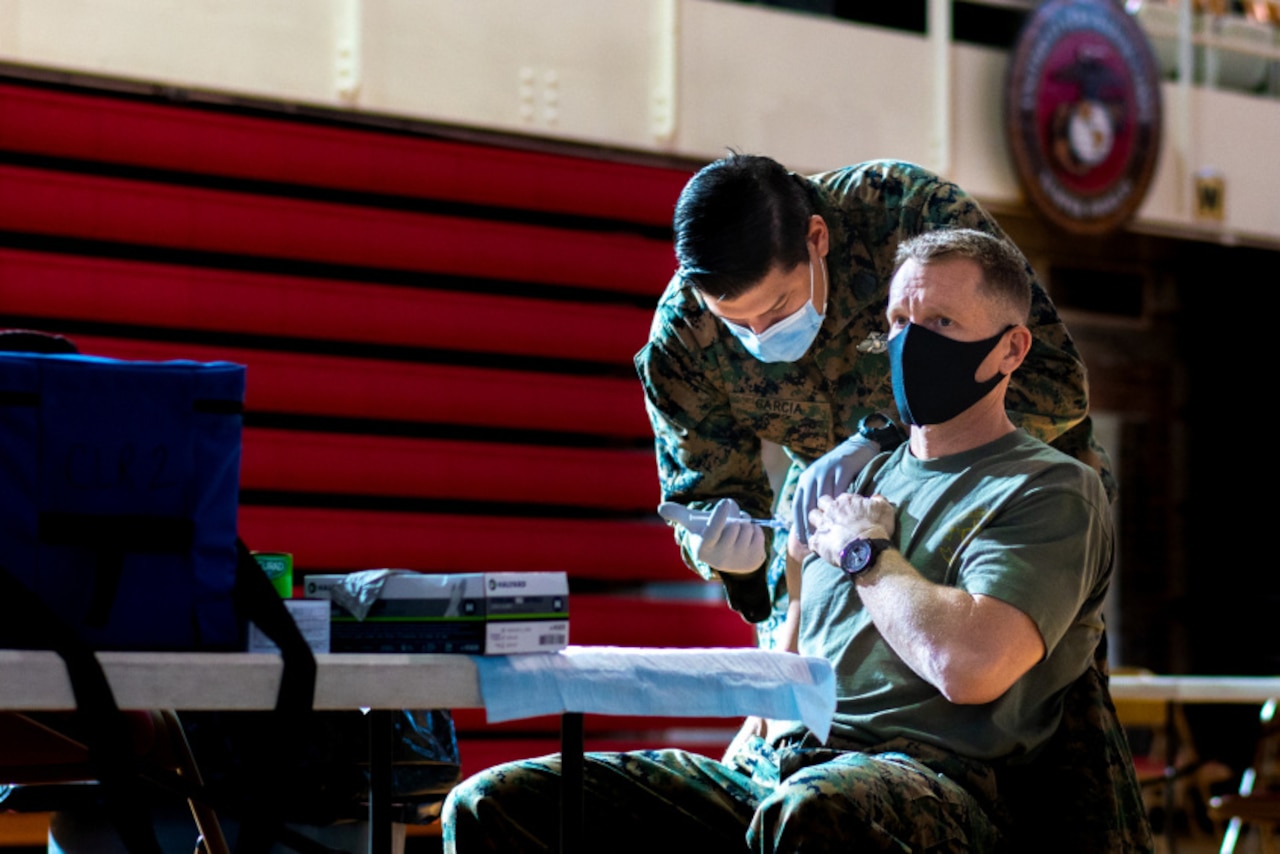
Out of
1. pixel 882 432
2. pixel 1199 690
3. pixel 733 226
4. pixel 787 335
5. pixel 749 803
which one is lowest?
pixel 1199 690

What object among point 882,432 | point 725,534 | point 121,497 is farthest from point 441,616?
point 882,432

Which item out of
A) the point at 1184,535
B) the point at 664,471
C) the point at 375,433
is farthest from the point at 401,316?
the point at 1184,535

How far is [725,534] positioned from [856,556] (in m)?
0.37

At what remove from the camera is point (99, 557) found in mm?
1426

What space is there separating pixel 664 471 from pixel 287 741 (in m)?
1.26

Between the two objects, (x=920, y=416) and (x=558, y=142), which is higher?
(x=558, y=142)

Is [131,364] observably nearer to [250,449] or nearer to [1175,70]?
[250,449]

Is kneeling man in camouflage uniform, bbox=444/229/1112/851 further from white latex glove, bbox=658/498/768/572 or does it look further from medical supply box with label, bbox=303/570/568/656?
medical supply box with label, bbox=303/570/568/656

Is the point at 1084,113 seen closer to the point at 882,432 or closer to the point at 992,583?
the point at 882,432

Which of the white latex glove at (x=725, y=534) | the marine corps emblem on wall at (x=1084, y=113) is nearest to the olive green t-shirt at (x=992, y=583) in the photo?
the white latex glove at (x=725, y=534)

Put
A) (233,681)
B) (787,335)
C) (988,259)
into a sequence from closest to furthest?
(233,681), (988,259), (787,335)

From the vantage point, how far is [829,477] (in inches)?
83.7

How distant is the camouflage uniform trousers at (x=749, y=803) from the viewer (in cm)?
155

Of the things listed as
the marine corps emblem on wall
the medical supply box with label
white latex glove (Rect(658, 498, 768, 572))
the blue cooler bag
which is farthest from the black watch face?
the marine corps emblem on wall
